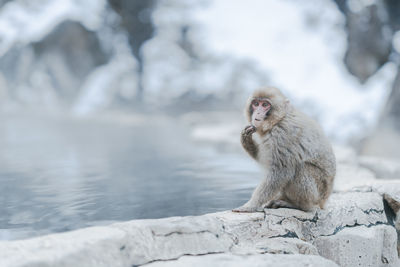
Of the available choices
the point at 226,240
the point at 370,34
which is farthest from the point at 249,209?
the point at 370,34

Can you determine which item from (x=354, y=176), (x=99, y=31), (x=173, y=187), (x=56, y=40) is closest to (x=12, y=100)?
(x=56, y=40)

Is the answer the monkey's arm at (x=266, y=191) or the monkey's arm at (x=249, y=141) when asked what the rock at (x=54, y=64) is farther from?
the monkey's arm at (x=266, y=191)

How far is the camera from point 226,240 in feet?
5.95

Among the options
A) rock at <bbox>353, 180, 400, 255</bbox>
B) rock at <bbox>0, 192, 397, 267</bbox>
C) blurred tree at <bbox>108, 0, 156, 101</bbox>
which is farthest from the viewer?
blurred tree at <bbox>108, 0, 156, 101</bbox>

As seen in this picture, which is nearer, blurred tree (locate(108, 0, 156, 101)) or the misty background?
the misty background

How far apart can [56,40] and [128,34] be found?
9.90 feet

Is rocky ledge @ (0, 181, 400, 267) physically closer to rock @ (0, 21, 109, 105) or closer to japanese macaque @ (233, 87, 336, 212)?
japanese macaque @ (233, 87, 336, 212)

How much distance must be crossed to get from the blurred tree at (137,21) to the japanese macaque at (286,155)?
46.9 feet

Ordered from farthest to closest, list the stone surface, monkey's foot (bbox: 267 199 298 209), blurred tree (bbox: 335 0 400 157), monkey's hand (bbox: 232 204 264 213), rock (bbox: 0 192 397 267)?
blurred tree (bbox: 335 0 400 157), the stone surface, monkey's foot (bbox: 267 199 298 209), monkey's hand (bbox: 232 204 264 213), rock (bbox: 0 192 397 267)

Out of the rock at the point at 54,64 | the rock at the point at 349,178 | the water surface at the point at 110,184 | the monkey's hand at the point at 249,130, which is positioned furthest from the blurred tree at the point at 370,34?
the rock at the point at 54,64

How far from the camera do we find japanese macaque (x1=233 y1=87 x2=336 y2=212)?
2.17 metres

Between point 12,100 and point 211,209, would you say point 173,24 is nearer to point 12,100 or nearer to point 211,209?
point 12,100

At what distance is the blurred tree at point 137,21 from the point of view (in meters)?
15.9

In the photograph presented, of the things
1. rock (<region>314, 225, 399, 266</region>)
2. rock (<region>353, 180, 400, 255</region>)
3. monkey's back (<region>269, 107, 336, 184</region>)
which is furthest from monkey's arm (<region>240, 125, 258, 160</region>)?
rock (<region>353, 180, 400, 255</region>)
